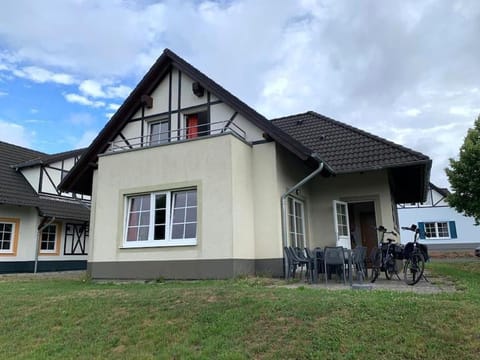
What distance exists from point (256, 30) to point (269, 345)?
946cm

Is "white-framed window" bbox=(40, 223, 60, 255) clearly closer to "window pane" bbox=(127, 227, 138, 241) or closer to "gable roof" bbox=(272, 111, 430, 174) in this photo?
"window pane" bbox=(127, 227, 138, 241)

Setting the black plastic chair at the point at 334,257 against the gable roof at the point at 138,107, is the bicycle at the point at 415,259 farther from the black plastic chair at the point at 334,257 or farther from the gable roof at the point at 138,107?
the gable roof at the point at 138,107

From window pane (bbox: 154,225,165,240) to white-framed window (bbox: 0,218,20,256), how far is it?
10201mm

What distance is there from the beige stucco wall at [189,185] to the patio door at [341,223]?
9.26ft

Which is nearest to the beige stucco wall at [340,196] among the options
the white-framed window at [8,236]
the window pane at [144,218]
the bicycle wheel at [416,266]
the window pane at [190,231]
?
the bicycle wheel at [416,266]

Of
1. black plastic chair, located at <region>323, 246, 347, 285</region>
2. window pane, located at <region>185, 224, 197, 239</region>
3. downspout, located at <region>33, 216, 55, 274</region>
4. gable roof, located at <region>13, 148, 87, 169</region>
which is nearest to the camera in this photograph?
black plastic chair, located at <region>323, 246, 347, 285</region>

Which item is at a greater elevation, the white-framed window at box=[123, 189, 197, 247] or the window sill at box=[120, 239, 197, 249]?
the white-framed window at box=[123, 189, 197, 247]

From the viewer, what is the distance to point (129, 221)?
10.2m

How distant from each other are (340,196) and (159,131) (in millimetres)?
5752

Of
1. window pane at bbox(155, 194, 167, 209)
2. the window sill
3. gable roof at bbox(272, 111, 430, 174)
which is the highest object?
gable roof at bbox(272, 111, 430, 174)

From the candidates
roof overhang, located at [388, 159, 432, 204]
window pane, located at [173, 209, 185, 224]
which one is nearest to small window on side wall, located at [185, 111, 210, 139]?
window pane, located at [173, 209, 185, 224]

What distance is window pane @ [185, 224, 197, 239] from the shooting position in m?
9.30

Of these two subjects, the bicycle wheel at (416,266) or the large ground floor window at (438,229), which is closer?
the bicycle wheel at (416,266)

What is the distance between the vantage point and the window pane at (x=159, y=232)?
377 inches
